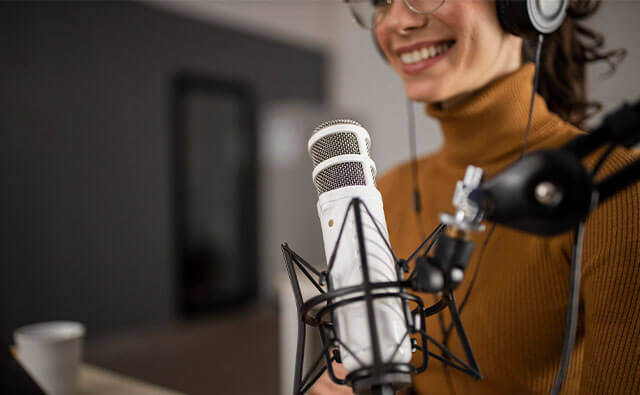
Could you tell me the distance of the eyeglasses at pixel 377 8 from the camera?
0.59 meters

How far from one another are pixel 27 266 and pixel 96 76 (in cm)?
138

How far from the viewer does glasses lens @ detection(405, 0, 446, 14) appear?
59 cm

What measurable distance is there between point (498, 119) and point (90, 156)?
3.49 meters

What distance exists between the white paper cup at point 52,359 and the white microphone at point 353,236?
0.75 metres

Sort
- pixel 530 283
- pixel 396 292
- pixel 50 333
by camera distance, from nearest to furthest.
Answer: pixel 396 292
pixel 530 283
pixel 50 333

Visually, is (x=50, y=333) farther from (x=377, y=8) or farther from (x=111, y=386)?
(x=377, y=8)

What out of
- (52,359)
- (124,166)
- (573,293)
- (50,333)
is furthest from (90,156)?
(573,293)

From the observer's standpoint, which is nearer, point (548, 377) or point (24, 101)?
point (548, 377)

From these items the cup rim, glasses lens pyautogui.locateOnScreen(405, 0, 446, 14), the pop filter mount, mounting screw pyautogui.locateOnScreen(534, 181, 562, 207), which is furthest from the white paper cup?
mounting screw pyautogui.locateOnScreen(534, 181, 562, 207)

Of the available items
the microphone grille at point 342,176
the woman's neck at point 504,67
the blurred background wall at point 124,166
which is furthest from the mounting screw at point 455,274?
the blurred background wall at point 124,166

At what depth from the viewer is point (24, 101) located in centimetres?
340

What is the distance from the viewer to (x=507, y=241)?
0.73 meters

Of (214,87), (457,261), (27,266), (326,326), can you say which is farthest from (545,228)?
(214,87)

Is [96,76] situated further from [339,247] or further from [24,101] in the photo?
[339,247]
